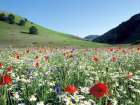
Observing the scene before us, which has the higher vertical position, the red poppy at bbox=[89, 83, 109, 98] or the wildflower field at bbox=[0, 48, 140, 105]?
the red poppy at bbox=[89, 83, 109, 98]

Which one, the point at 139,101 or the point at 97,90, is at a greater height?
the point at 97,90

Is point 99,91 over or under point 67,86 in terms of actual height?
A: over

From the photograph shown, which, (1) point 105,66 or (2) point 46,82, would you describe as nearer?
(2) point 46,82

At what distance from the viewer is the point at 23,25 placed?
12875 cm

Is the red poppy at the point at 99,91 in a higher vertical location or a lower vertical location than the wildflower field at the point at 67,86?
higher

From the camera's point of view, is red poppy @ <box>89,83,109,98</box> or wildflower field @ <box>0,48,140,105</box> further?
wildflower field @ <box>0,48,140,105</box>

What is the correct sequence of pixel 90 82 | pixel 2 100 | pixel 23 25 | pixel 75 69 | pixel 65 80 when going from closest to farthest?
pixel 2 100 < pixel 90 82 < pixel 65 80 < pixel 75 69 < pixel 23 25

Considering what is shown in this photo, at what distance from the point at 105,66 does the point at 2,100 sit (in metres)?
5.55

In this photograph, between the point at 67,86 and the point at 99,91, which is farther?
the point at 67,86

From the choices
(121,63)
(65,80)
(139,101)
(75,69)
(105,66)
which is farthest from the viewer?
(121,63)

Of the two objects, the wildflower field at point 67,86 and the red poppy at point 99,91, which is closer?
the red poppy at point 99,91

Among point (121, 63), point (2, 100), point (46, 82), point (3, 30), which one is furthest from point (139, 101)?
point (3, 30)

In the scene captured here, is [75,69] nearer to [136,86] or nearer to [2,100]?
[136,86]

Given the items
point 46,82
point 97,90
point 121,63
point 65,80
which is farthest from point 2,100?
point 121,63
